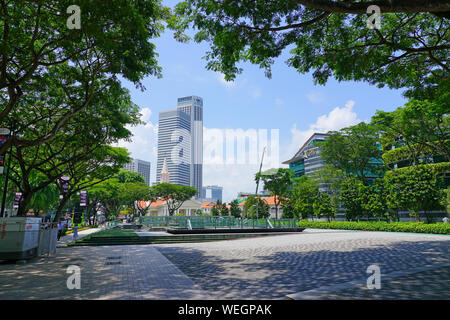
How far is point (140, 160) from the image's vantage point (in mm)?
186875

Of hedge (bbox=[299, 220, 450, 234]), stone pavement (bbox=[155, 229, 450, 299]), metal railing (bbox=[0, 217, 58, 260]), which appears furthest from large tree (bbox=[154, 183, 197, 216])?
stone pavement (bbox=[155, 229, 450, 299])

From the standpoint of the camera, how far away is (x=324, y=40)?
34.8 ft

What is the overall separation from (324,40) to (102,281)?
35.2 ft

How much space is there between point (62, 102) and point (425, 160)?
138 ft

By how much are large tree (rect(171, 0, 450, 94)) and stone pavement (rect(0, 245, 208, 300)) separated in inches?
279

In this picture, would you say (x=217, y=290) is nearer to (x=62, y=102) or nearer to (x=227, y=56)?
(x=227, y=56)

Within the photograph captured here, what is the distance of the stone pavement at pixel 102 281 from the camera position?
223 inches

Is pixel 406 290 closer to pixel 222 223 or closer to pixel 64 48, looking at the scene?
pixel 64 48

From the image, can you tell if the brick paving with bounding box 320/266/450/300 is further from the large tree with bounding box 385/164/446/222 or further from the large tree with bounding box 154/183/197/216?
the large tree with bounding box 154/183/197/216

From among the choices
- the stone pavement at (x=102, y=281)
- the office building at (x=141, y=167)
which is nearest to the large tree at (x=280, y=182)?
the stone pavement at (x=102, y=281)

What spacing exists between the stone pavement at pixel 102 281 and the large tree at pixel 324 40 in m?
7.09

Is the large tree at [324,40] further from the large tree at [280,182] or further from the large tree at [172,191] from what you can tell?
the large tree at [172,191]

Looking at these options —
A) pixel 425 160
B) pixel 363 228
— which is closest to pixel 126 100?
pixel 363 228

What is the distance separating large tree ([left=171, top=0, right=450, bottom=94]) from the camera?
8.64 meters
